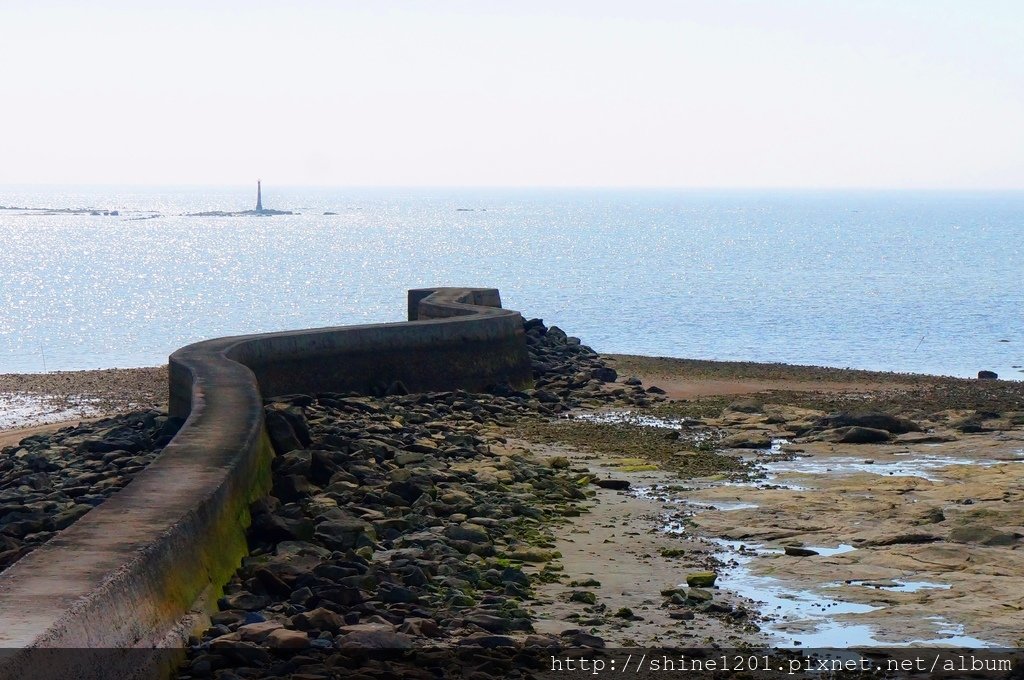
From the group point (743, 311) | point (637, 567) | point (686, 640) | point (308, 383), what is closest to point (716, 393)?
point (308, 383)

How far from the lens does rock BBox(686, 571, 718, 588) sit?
11.0 metres

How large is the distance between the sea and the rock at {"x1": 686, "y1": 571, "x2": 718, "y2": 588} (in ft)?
92.8

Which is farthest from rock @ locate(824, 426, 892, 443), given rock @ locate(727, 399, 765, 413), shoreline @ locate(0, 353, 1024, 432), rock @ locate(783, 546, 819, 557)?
shoreline @ locate(0, 353, 1024, 432)

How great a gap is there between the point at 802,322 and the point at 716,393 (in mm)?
29949

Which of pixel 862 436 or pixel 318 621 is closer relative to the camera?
pixel 318 621

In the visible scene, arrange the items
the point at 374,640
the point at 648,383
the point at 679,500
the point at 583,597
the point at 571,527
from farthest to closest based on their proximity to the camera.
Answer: the point at 648,383, the point at 679,500, the point at 571,527, the point at 583,597, the point at 374,640

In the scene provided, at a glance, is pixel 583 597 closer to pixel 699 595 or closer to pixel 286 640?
pixel 699 595

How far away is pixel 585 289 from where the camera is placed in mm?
77500

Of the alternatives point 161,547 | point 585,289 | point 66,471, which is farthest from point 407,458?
point 585,289

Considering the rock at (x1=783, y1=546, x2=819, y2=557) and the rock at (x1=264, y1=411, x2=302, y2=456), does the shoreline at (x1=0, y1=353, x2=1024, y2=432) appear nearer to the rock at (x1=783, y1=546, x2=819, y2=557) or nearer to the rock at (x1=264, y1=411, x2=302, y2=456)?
the rock at (x1=264, y1=411, x2=302, y2=456)

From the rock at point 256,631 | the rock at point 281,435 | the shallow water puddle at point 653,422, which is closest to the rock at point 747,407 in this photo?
the shallow water puddle at point 653,422

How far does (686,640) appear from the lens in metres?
9.40

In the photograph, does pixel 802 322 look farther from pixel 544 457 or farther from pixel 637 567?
pixel 637 567

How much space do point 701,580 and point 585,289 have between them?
219 feet
